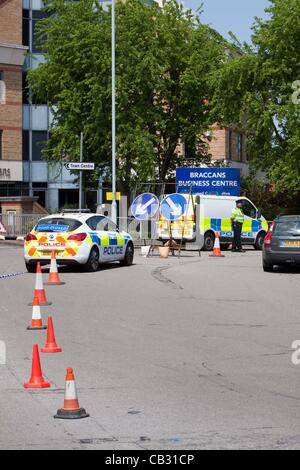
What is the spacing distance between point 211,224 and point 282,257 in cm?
1011

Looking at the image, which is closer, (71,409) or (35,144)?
(71,409)

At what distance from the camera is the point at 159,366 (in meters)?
10.3

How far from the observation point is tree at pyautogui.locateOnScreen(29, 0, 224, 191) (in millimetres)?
46594

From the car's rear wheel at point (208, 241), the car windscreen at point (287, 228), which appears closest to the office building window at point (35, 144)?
the car's rear wheel at point (208, 241)

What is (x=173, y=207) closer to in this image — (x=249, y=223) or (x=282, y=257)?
(x=249, y=223)

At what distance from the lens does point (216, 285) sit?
20.3 metres

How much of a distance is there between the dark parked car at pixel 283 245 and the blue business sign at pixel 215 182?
16.4m

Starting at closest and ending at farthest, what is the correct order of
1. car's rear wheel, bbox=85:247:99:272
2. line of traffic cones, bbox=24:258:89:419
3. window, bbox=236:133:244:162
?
line of traffic cones, bbox=24:258:89:419 → car's rear wheel, bbox=85:247:99:272 → window, bbox=236:133:244:162

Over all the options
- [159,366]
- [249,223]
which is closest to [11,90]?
[249,223]

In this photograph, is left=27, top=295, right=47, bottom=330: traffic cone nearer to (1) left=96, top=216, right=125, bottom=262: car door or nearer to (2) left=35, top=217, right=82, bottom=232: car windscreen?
(2) left=35, top=217, right=82, bottom=232: car windscreen

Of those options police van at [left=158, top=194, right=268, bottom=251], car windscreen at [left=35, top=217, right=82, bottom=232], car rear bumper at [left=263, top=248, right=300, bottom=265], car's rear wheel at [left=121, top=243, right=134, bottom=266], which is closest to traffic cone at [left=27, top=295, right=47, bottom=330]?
car windscreen at [left=35, top=217, right=82, bottom=232]

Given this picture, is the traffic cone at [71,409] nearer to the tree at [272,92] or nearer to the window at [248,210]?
the window at [248,210]

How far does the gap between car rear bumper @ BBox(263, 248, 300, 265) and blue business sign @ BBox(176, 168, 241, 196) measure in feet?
54.8
